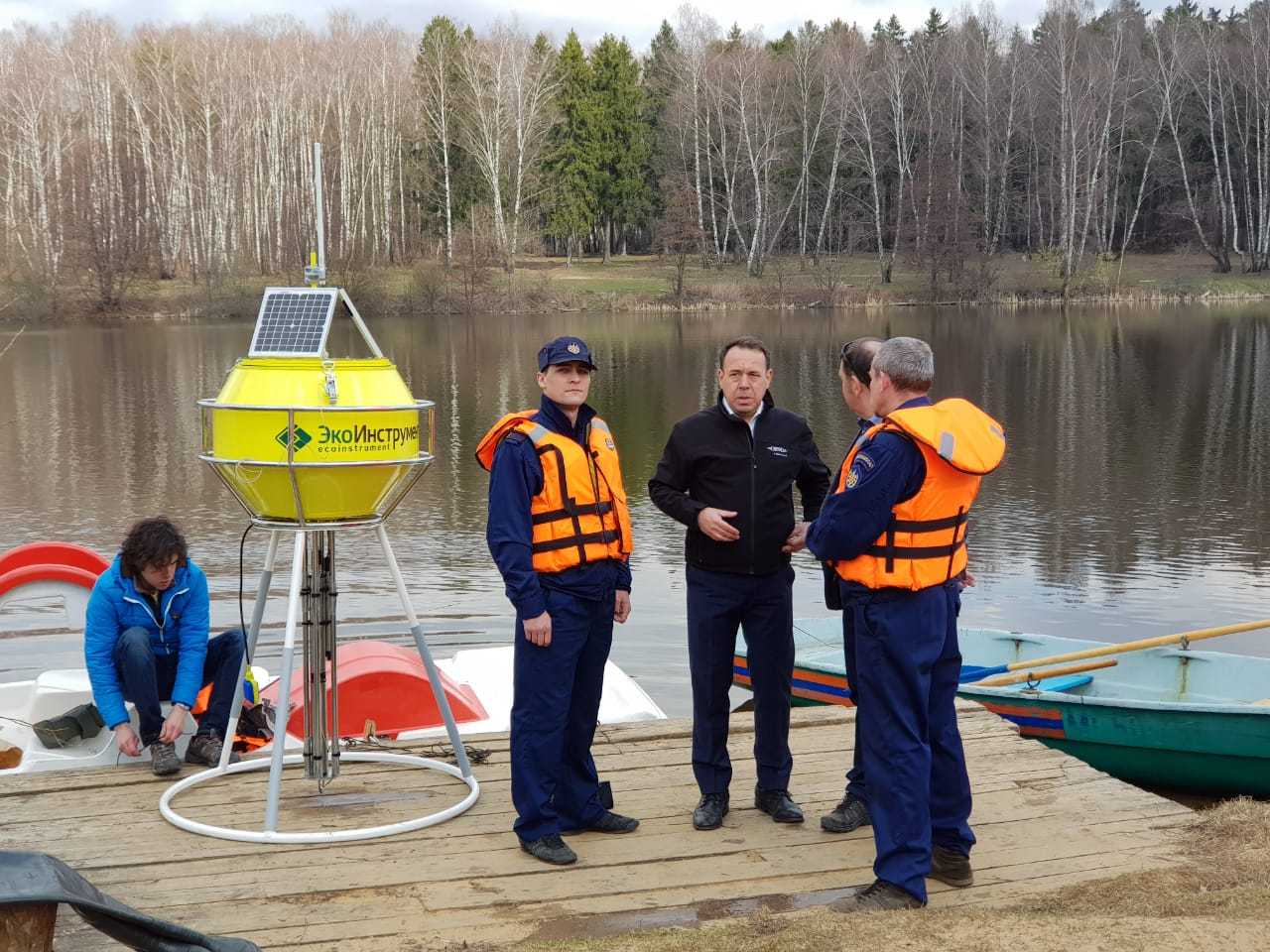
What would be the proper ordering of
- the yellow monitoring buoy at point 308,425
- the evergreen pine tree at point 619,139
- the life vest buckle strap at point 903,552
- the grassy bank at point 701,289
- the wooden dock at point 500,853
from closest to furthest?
1. the wooden dock at point 500,853
2. the life vest buckle strap at point 903,552
3. the yellow monitoring buoy at point 308,425
4. the grassy bank at point 701,289
5. the evergreen pine tree at point 619,139

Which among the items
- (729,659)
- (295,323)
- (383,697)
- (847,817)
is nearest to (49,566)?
(383,697)

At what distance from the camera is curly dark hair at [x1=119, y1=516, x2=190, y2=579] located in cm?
603

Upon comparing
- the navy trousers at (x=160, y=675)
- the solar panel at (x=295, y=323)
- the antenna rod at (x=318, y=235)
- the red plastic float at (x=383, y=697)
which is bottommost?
the red plastic float at (x=383, y=697)

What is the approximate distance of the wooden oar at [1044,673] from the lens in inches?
359

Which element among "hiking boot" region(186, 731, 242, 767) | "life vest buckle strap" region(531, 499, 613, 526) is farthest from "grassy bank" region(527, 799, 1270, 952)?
"hiking boot" region(186, 731, 242, 767)

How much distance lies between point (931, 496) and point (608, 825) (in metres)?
1.84

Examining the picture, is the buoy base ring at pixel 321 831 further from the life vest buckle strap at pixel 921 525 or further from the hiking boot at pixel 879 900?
the life vest buckle strap at pixel 921 525

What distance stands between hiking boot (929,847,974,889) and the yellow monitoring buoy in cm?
247

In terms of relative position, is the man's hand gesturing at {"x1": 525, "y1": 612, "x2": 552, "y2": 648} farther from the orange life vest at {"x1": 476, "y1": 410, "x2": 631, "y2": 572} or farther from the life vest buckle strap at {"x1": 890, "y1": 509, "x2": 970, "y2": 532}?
the life vest buckle strap at {"x1": 890, "y1": 509, "x2": 970, "y2": 532}

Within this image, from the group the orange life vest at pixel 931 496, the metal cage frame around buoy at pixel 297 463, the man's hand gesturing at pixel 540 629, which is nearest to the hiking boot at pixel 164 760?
the metal cage frame around buoy at pixel 297 463

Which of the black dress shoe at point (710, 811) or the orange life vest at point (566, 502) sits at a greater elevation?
the orange life vest at point (566, 502)

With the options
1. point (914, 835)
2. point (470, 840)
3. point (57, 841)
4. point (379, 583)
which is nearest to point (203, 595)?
point (57, 841)

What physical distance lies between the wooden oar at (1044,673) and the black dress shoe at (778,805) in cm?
391

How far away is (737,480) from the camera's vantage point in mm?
5512
